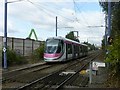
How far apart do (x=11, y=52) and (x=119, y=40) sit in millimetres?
18943

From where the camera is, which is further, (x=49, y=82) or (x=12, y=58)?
(x=12, y=58)

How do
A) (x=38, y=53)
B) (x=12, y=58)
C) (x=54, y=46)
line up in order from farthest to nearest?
(x=38, y=53)
(x=54, y=46)
(x=12, y=58)

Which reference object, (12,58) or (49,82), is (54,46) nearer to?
(12,58)

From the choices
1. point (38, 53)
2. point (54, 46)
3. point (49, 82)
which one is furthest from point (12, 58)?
point (49, 82)

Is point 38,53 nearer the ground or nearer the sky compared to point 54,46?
nearer the ground

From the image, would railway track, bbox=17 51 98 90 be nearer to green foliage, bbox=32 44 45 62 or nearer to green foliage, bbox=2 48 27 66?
green foliage, bbox=2 48 27 66

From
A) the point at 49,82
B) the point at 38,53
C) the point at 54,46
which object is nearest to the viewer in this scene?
the point at 49,82

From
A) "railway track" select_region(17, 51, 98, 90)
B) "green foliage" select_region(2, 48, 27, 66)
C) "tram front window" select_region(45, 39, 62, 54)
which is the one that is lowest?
"railway track" select_region(17, 51, 98, 90)

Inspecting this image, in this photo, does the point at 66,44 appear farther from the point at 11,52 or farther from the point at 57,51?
the point at 11,52

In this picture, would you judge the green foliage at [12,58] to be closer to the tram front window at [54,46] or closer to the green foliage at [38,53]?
the tram front window at [54,46]

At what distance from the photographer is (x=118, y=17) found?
38.0 metres

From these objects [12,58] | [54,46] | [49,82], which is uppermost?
[54,46]

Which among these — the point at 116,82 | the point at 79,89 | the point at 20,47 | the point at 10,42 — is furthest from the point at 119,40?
the point at 20,47

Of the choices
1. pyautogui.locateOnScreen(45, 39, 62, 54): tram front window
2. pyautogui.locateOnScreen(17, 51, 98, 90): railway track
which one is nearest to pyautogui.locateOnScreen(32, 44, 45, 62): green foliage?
pyautogui.locateOnScreen(45, 39, 62, 54): tram front window
